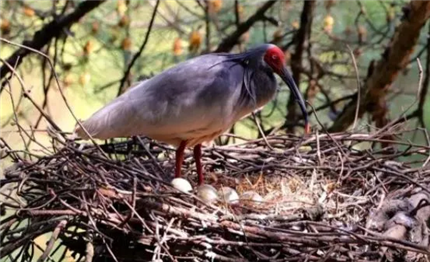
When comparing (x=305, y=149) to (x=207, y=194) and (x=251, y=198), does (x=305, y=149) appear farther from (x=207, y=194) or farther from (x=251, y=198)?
(x=207, y=194)

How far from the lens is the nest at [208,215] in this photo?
6.54 ft

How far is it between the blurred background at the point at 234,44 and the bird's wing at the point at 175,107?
3.09ft

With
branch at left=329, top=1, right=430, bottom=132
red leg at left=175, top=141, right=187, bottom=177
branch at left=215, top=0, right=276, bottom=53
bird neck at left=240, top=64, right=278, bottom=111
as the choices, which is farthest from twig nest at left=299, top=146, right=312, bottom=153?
branch at left=215, top=0, right=276, bottom=53

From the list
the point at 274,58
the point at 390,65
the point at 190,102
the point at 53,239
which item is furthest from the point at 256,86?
the point at 390,65

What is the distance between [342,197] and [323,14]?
6.36 feet

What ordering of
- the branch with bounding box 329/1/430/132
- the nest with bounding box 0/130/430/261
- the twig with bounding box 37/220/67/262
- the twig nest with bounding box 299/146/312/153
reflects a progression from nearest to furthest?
→ the twig with bounding box 37/220/67/262, the nest with bounding box 0/130/430/261, the twig nest with bounding box 299/146/312/153, the branch with bounding box 329/1/430/132

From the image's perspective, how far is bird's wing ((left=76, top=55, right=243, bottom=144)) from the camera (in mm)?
2469

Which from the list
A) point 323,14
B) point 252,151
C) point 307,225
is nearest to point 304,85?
point 323,14

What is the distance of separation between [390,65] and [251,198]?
1.32 meters

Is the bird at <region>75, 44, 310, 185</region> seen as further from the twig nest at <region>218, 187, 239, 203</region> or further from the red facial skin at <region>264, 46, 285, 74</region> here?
the twig nest at <region>218, 187, 239, 203</region>

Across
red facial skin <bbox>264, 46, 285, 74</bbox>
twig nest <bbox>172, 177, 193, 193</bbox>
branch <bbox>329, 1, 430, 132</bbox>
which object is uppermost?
branch <bbox>329, 1, 430, 132</bbox>

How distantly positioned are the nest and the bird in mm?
125

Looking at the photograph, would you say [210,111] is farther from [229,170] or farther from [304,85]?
[304,85]

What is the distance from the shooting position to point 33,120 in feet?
15.1
